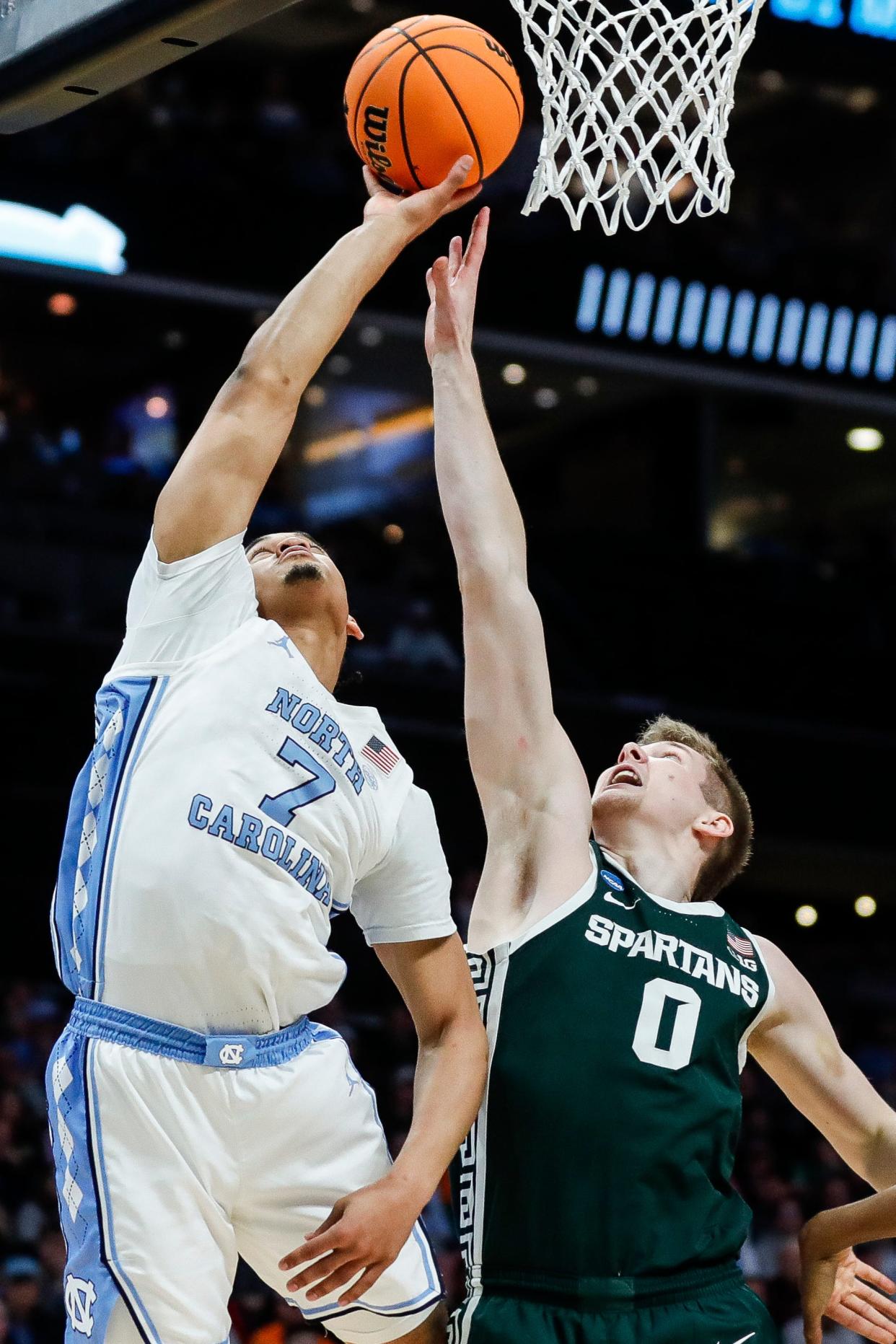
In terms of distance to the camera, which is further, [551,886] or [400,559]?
[400,559]

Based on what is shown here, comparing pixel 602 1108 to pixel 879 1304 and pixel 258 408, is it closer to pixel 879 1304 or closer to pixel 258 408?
pixel 879 1304

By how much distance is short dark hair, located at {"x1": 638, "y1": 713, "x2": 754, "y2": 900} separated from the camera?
4.06 meters

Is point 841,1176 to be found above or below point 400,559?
below

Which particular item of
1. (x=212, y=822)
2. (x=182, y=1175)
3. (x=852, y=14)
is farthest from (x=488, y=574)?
(x=852, y=14)

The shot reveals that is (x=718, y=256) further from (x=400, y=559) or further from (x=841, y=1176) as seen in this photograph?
(x=841, y=1176)

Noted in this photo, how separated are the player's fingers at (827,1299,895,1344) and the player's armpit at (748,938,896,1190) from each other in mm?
261

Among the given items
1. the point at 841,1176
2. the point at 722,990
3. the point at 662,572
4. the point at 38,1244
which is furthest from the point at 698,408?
the point at 722,990

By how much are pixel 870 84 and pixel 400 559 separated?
590cm

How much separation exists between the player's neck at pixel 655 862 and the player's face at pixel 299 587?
0.94m

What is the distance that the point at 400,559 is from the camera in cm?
1420

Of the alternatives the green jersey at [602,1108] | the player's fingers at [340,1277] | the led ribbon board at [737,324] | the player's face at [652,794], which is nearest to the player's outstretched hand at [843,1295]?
the green jersey at [602,1108]

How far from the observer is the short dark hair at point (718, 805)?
406 centimetres

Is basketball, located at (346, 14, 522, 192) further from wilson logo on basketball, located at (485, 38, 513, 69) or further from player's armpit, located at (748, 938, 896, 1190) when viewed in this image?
player's armpit, located at (748, 938, 896, 1190)

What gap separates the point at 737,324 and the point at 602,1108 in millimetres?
10796
